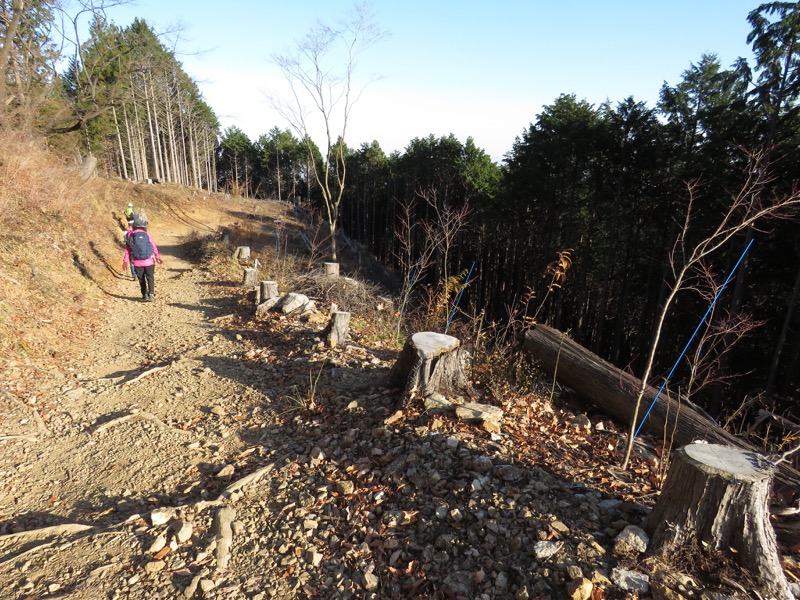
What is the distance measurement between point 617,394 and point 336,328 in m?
3.73

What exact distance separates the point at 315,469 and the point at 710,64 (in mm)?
19262

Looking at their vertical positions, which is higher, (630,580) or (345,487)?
(630,580)

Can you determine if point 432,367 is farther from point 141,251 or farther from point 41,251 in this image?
point 41,251

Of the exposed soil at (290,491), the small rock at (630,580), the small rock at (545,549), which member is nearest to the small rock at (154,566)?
the exposed soil at (290,491)

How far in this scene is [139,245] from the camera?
25.2 ft

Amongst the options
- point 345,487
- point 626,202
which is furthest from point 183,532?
point 626,202

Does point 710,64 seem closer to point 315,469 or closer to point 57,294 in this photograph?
point 315,469

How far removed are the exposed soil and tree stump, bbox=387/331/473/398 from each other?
0.83 ft

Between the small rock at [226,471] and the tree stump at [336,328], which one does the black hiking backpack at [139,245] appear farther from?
the small rock at [226,471]

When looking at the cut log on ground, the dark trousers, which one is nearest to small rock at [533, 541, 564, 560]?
the cut log on ground

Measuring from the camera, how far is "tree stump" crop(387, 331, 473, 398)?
161 inches

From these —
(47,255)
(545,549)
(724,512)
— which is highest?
(47,255)

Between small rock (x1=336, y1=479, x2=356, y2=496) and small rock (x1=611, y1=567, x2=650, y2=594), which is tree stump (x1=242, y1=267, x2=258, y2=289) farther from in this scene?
small rock (x1=611, y1=567, x2=650, y2=594)

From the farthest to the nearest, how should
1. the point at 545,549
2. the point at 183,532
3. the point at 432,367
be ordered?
the point at 432,367 → the point at 183,532 → the point at 545,549
